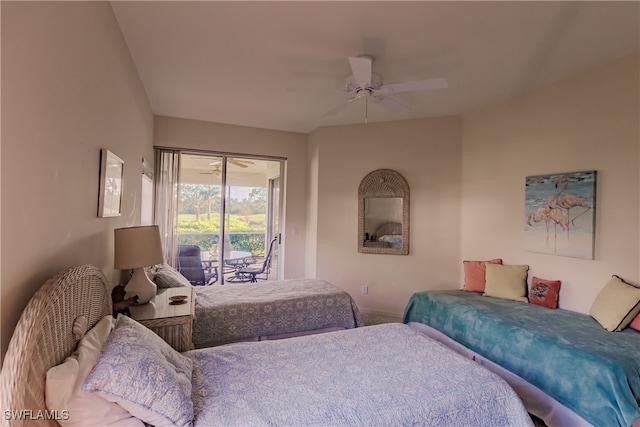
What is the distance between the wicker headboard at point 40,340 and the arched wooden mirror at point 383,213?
11.4 feet

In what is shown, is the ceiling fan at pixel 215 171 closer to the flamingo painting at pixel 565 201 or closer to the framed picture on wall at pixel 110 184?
the framed picture on wall at pixel 110 184

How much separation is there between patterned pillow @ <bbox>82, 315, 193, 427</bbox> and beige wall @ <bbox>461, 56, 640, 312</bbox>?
3.31 meters

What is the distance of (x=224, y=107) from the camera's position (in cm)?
387

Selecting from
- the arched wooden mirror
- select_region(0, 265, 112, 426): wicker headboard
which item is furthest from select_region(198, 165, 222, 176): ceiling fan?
select_region(0, 265, 112, 426): wicker headboard

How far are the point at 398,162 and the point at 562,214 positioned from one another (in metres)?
1.98

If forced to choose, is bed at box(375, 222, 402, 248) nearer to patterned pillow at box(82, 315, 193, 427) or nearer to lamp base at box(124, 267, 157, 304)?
lamp base at box(124, 267, 157, 304)

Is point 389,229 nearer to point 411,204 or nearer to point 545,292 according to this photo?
point 411,204

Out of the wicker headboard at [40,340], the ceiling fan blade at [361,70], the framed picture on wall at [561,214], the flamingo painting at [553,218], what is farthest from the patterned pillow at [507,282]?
the wicker headboard at [40,340]

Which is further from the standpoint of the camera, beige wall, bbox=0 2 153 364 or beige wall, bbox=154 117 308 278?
beige wall, bbox=154 117 308 278

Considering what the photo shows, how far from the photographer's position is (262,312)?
287 cm

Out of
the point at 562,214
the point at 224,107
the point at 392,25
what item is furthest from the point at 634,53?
the point at 224,107

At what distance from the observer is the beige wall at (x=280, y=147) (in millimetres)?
4379

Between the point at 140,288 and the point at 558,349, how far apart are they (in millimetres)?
2963

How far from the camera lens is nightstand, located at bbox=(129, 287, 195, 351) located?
2.02 meters
